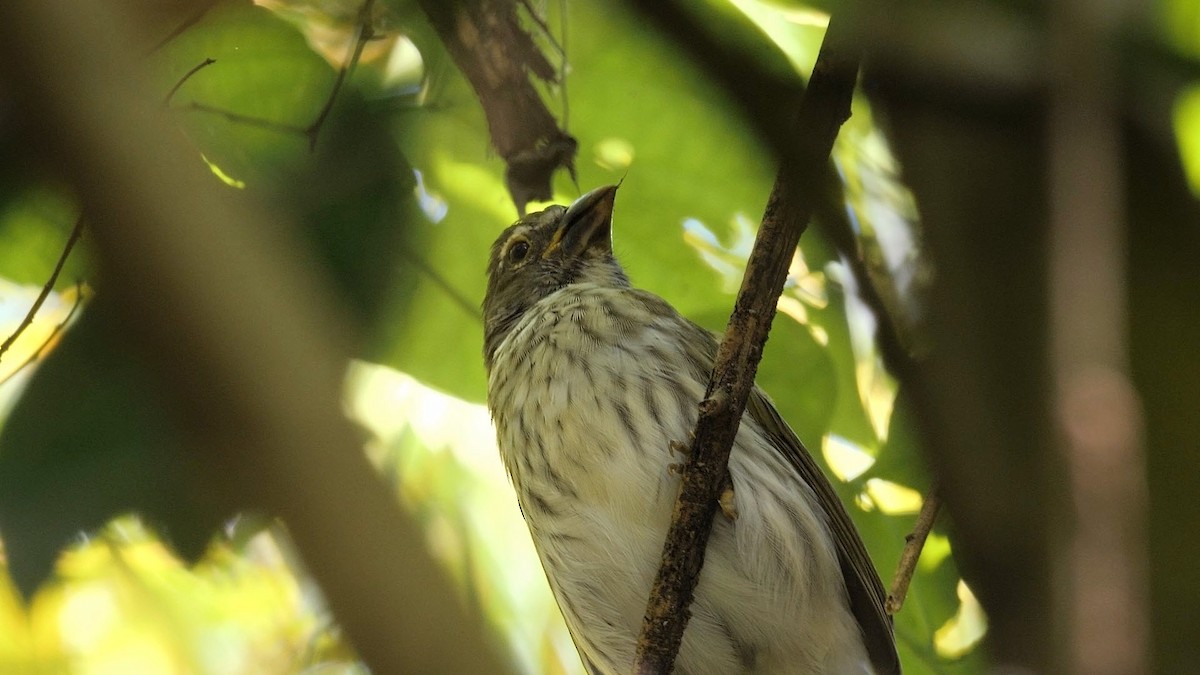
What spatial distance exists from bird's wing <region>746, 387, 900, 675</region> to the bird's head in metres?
0.83

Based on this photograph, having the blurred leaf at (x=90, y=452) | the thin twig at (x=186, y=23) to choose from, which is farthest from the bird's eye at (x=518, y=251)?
the blurred leaf at (x=90, y=452)

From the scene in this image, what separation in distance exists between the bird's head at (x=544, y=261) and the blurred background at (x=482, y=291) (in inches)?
4.6

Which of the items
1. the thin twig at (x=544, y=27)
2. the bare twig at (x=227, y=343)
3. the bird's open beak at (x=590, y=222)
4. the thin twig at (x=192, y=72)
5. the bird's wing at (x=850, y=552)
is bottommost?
the bird's wing at (x=850, y=552)

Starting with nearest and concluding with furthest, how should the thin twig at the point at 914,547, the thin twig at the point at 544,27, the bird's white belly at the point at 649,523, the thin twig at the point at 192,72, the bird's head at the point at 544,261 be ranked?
the thin twig at the point at 914,547 < the thin twig at the point at 192,72 < the bird's white belly at the point at 649,523 < the thin twig at the point at 544,27 < the bird's head at the point at 544,261

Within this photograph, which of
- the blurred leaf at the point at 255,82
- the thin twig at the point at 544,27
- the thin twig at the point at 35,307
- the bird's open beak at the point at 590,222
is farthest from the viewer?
the bird's open beak at the point at 590,222

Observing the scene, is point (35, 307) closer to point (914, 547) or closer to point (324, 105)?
point (324, 105)

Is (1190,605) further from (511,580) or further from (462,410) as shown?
(511,580)

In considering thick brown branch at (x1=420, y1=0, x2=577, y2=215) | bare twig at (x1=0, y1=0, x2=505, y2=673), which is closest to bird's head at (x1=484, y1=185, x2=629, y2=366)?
thick brown branch at (x1=420, y1=0, x2=577, y2=215)

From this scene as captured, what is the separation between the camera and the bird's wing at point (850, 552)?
328 cm

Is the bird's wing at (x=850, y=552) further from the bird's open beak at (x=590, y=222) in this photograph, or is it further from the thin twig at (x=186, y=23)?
the thin twig at (x=186, y=23)

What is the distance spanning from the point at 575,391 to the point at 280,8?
1352 millimetres

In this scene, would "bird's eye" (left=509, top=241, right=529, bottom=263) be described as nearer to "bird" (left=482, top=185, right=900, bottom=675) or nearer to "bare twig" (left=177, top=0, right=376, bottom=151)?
"bird" (left=482, top=185, right=900, bottom=675)

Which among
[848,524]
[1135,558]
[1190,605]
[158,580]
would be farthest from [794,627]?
[158,580]

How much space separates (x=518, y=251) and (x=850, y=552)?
1.63 m
